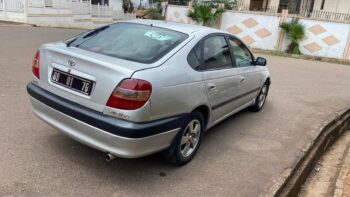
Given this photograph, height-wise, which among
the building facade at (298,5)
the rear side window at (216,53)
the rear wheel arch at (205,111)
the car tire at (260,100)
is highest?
the building facade at (298,5)

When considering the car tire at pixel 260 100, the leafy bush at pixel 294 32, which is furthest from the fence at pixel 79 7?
the car tire at pixel 260 100

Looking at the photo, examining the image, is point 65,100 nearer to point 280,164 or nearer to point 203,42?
point 203,42

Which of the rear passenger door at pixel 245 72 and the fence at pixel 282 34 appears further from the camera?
the fence at pixel 282 34

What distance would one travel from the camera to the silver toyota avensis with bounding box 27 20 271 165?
308 cm

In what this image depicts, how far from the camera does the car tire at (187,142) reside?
11.9 feet

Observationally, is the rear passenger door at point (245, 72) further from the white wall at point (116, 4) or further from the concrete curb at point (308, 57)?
the white wall at point (116, 4)

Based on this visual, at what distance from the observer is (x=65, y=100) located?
11.1ft

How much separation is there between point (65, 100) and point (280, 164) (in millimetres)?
2712

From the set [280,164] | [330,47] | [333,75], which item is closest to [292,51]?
[330,47]

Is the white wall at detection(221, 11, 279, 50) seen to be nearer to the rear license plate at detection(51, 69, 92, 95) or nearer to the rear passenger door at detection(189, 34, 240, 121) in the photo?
the rear passenger door at detection(189, 34, 240, 121)

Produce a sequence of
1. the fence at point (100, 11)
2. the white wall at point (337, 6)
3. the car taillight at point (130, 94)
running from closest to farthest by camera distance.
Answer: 1. the car taillight at point (130, 94)
2. the white wall at point (337, 6)
3. the fence at point (100, 11)

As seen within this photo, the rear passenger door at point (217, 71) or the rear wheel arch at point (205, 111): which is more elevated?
the rear passenger door at point (217, 71)

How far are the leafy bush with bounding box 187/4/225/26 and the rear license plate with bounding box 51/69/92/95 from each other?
1746 centimetres

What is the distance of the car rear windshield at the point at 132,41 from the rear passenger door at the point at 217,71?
32 cm
